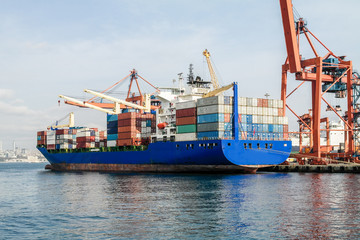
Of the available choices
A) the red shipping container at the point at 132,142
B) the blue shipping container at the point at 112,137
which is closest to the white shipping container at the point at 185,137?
the red shipping container at the point at 132,142

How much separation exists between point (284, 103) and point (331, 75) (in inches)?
347

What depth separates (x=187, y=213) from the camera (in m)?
30.1

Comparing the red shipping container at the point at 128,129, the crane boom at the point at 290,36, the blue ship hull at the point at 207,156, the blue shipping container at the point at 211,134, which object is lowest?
the blue ship hull at the point at 207,156

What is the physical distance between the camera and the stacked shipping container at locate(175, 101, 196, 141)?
66.9m

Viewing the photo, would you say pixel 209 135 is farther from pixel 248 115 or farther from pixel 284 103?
pixel 284 103

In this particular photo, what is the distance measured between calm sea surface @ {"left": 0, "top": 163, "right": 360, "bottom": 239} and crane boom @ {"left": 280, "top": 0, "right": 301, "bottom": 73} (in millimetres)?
27068

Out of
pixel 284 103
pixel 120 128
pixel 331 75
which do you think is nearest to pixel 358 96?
pixel 331 75

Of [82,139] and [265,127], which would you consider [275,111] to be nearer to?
[265,127]

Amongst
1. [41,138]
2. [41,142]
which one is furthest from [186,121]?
[41,138]

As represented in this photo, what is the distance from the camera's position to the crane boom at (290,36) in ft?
215

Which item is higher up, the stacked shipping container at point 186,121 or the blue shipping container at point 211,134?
the stacked shipping container at point 186,121

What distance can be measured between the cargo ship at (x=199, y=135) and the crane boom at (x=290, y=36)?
6527 mm

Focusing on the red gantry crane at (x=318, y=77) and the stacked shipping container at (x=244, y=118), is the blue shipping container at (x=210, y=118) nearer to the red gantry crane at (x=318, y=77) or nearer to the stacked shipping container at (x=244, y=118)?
the stacked shipping container at (x=244, y=118)

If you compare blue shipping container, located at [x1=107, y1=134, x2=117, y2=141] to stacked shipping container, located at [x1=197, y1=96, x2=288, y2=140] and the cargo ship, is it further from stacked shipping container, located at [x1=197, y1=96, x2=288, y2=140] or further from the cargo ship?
stacked shipping container, located at [x1=197, y1=96, x2=288, y2=140]
